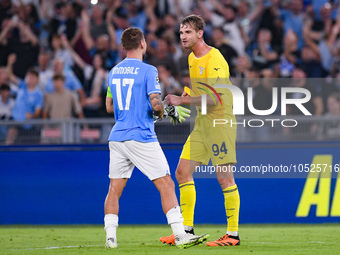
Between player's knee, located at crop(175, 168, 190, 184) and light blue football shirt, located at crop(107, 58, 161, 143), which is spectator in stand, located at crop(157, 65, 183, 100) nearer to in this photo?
player's knee, located at crop(175, 168, 190, 184)

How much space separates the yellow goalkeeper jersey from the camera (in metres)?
7.09

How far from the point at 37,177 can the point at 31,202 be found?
1.39ft

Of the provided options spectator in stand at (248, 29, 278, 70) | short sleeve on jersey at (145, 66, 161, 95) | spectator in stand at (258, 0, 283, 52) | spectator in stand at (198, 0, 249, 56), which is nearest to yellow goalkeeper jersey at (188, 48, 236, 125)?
short sleeve on jersey at (145, 66, 161, 95)

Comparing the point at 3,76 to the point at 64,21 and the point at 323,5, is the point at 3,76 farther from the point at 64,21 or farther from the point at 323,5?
the point at 323,5

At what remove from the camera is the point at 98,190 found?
33.9 ft

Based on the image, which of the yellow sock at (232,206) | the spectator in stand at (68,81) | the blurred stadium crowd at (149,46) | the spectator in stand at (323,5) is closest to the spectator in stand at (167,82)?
the blurred stadium crowd at (149,46)

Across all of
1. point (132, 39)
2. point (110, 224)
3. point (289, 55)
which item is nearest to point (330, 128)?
point (289, 55)

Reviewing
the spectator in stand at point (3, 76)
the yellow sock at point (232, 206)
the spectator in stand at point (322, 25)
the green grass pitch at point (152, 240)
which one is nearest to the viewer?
the green grass pitch at point (152, 240)

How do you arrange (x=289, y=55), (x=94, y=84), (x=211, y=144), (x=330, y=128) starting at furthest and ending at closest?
(x=289, y=55)
(x=94, y=84)
(x=330, y=128)
(x=211, y=144)

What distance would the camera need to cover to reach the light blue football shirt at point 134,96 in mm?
6543

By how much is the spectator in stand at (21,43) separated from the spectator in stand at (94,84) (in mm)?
1059

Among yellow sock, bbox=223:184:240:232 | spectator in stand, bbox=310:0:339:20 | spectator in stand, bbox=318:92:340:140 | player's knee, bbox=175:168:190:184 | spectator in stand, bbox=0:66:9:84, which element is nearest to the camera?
yellow sock, bbox=223:184:240:232

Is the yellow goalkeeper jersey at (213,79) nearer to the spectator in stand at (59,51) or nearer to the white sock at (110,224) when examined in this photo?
the white sock at (110,224)

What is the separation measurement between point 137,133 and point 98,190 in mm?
3959
